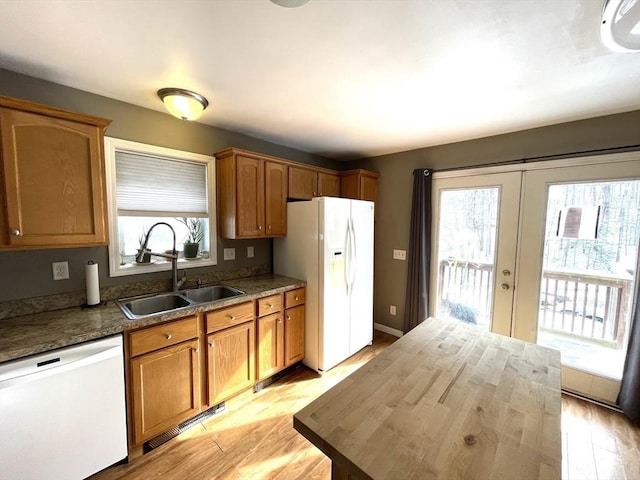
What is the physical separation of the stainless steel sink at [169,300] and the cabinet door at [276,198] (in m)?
0.72

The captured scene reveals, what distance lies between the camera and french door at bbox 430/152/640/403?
2.16 m

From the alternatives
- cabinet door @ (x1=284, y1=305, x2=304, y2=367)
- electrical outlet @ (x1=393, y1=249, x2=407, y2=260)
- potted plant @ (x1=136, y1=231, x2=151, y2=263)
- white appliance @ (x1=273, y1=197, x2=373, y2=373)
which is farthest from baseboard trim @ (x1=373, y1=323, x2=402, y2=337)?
potted plant @ (x1=136, y1=231, x2=151, y2=263)

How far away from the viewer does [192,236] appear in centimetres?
260

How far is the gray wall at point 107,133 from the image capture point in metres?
1.67

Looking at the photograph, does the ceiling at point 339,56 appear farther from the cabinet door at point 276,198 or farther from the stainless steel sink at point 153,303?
the stainless steel sink at point 153,303

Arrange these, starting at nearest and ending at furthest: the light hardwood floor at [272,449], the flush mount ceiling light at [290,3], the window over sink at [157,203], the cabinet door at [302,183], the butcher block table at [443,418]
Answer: the butcher block table at [443,418], the flush mount ceiling light at [290,3], the light hardwood floor at [272,449], the window over sink at [157,203], the cabinet door at [302,183]

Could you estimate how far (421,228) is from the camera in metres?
Result: 3.13

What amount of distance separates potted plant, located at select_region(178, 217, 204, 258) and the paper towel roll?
0.70 metres

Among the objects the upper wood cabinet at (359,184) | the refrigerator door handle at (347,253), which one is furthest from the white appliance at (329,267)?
the upper wood cabinet at (359,184)

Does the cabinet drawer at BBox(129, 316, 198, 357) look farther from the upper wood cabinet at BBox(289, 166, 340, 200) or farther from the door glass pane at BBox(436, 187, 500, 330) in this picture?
the door glass pane at BBox(436, 187, 500, 330)

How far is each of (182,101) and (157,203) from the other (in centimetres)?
91

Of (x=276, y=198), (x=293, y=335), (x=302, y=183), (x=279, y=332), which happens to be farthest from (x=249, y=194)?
(x=293, y=335)

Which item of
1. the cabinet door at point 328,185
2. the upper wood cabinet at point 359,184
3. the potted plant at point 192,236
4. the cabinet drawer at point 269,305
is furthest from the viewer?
the upper wood cabinet at point 359,184

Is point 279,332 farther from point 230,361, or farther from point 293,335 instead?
point 230,361
